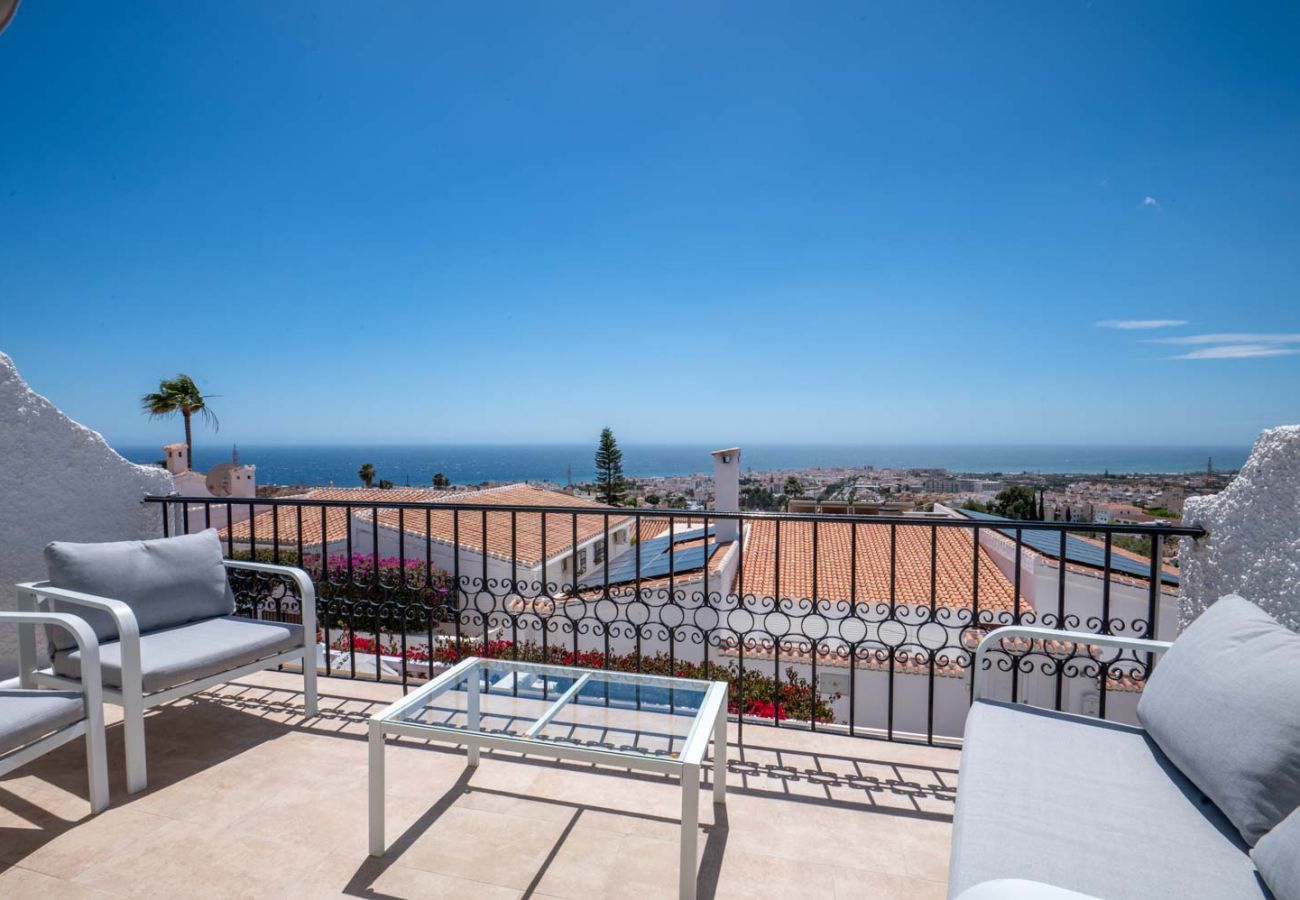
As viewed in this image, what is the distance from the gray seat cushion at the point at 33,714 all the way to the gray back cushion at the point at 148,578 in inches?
15.5

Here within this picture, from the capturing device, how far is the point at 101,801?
1.96 metres

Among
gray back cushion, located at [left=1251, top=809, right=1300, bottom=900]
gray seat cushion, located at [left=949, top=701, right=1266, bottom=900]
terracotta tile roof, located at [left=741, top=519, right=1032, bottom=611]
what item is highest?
gray back cushion, located at [left=1251, top=809, right=1300, bottom=900]

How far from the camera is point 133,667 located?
204cm

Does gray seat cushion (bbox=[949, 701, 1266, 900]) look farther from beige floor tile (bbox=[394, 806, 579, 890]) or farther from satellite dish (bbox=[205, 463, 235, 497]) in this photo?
satellite dish (bbox=[205, 463, 235, 497])

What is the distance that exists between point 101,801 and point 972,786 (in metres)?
2.59

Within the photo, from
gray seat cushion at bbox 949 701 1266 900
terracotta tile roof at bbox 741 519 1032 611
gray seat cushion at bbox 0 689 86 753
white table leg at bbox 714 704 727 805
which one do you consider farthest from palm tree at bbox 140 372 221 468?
gray seat cushion at bbox 949 701 1266 900

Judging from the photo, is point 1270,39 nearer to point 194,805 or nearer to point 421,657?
point 421,657

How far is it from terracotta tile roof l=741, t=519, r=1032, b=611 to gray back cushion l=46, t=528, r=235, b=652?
4.99 meters

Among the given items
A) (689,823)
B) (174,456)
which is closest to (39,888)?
(689,823)

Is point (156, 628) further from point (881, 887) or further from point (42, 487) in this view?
point (881, 887)

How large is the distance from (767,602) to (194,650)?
2.24 metres

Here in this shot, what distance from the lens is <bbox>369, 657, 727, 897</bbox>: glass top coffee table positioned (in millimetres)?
1661

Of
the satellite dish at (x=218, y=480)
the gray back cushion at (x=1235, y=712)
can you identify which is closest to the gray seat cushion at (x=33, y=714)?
the gray back cushion at (x=1235, y=712)

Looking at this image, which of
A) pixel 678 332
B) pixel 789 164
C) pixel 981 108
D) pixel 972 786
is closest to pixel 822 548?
pixel 789 164
